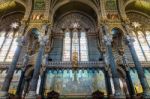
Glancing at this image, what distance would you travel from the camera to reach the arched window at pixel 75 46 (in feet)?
55.0

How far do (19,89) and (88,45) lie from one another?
8.22 meters

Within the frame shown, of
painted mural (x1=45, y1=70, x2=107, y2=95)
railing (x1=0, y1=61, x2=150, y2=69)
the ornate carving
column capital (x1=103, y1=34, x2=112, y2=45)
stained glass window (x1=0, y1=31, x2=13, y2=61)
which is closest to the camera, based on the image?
painted mural (x1=45, y1=70, x2=107, y2=95)

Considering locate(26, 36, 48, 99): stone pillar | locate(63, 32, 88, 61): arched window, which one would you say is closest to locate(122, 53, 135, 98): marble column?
locate(63, 32, 88, 61): arched window

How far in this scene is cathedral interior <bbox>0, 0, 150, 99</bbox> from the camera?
1348 centimetres

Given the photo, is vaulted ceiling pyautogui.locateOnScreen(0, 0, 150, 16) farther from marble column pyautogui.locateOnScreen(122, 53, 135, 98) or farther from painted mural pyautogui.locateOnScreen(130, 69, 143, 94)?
painted mural pyautogui.locateOnScreen(130, 69, 143, 94)

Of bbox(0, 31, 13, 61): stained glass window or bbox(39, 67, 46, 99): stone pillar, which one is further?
bbox(0, 31, 13, 61): stained glass window

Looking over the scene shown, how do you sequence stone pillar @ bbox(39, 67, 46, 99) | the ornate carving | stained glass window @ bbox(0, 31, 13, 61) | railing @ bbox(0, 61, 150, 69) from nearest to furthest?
stone pillar @ bbox(39, 67, 46, 99) < railing @ bbox(0, 61, 150, 69) < stained glass window @ bbox(0, 31, 13, 61) < the ornate carving

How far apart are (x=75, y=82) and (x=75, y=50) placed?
385cm

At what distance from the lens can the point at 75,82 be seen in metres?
14.4

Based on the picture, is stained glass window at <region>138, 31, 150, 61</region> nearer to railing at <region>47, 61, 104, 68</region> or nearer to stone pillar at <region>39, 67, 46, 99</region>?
railing at <region>47, 61, 104, 68</region>

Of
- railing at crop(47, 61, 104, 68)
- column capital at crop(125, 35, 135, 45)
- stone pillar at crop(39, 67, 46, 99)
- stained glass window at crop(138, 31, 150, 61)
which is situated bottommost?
stone pillar at crop(39, 67, 46, 99)

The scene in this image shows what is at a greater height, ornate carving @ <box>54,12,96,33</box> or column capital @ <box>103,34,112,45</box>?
ornate carving @ <box>54,12,96,33</box>

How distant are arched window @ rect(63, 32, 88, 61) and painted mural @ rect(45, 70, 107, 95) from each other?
2010mm

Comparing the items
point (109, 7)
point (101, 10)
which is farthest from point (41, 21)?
point (109, 7)
